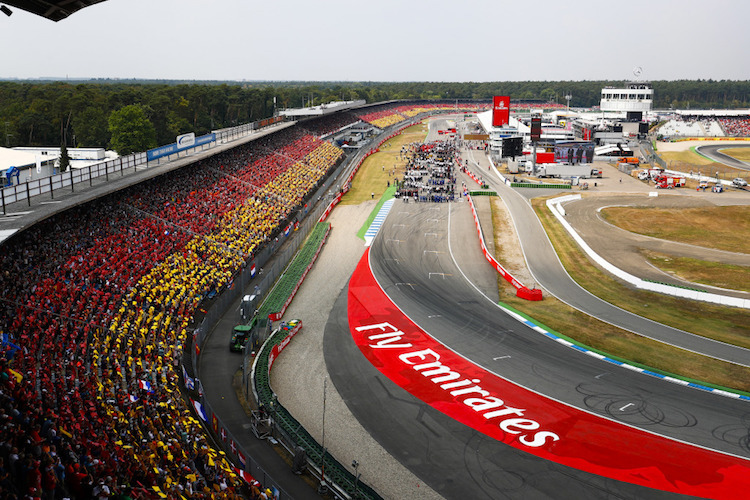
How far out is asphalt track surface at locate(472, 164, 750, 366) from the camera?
104 feet

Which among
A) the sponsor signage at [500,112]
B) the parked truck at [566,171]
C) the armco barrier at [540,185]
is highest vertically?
the sponsor signage at [500,112]

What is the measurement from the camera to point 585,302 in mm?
38344

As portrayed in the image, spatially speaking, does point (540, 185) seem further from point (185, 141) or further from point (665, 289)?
point (185, 141)

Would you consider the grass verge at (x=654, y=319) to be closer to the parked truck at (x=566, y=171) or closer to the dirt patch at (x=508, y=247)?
the dirt patch at (x=508, y=247)

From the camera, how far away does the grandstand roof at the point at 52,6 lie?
13.5 m

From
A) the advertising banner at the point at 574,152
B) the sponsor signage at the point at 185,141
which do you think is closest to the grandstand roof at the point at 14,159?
the sponsor signage at the point at 185,141

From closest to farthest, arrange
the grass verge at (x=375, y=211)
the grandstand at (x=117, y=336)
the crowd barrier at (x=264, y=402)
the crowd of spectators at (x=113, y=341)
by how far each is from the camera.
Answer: the crowd of spectators at (x=113, y=341)
the grandstand at (x=117, y=336)
the crowd barrier at (x=264, y=402)
the grass verge at (x=375, y=211)

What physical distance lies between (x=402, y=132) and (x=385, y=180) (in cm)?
7022

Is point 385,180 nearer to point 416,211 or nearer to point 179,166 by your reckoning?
point 416,211

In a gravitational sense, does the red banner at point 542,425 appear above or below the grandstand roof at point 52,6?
below

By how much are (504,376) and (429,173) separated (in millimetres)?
61734

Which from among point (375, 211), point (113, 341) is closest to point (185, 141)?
point (375, 211)

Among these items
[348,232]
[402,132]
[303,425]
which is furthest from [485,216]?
[402,132]

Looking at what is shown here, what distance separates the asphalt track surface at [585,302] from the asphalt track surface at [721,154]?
64.3 meters
